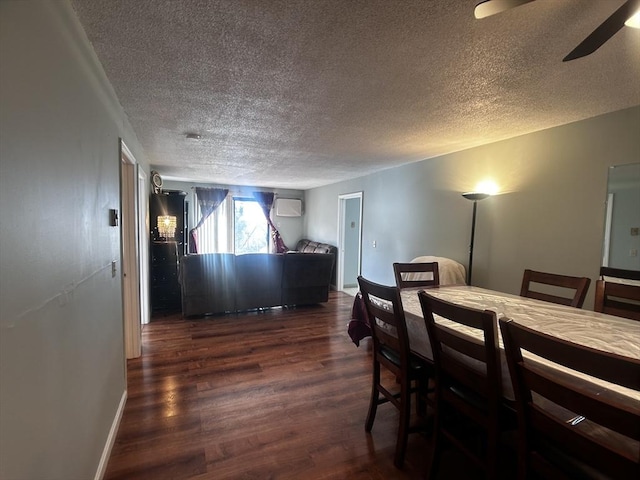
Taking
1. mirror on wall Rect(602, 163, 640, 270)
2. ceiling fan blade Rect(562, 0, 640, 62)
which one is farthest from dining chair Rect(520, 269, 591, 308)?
ceiling fan blade Rect(562, 0, 640, 62)

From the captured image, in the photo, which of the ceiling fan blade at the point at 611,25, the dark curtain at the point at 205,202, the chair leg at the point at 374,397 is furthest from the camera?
the dark curtain at the point at 205,202

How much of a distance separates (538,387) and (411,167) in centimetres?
370

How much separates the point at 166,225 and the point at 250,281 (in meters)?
1.48

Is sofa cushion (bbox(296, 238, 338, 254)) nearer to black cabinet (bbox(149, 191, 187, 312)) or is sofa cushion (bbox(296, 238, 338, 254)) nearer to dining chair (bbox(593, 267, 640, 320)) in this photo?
black cabinet (bbox(149, 191, 187, 312))

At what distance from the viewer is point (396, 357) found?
1.99 metres

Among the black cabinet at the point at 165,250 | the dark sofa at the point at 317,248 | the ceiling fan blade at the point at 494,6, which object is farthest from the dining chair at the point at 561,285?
the black cabinet at the point at 165,250

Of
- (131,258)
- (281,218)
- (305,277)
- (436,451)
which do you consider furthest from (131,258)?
(281,218)

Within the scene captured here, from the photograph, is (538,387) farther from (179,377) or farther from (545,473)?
(179,377)

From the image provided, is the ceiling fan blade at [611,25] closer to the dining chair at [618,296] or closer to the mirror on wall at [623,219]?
the dining chair at [618,296]

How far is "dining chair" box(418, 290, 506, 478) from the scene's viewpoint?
4.11 feet

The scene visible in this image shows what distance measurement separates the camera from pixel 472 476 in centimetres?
170

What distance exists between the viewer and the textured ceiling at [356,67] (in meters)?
1.29

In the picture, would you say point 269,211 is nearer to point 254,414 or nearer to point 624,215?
point 254,414

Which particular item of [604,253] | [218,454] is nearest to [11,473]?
[218,454]
